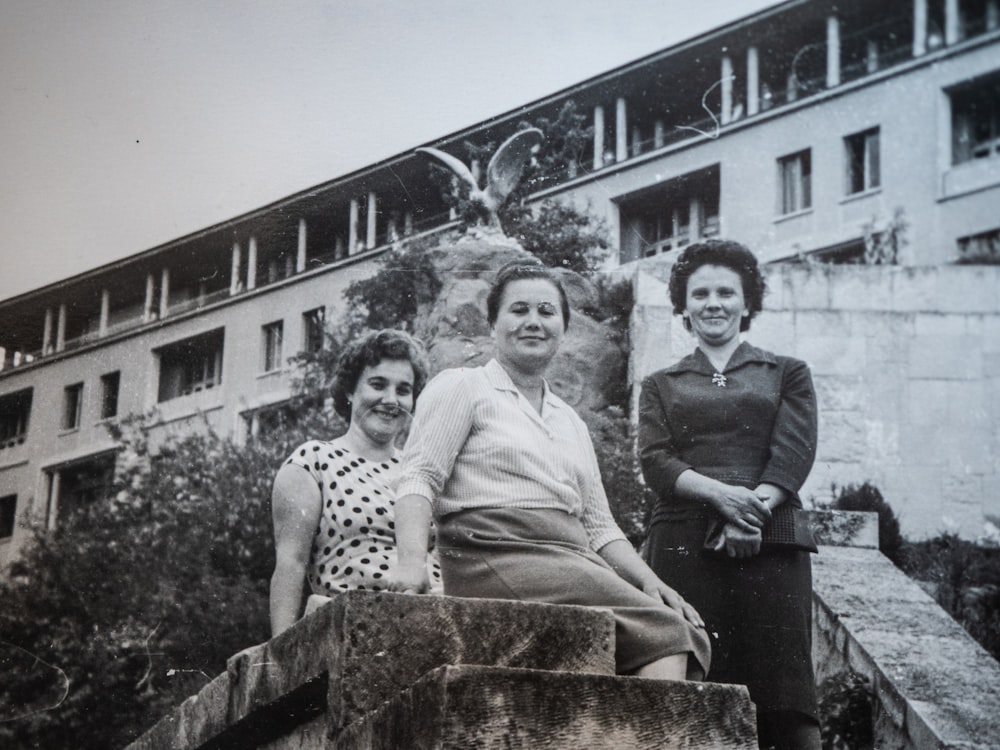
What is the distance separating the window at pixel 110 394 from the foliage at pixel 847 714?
2.80 m

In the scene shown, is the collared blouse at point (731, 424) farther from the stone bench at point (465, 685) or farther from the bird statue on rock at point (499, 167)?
the stone bench at point (465, 685)

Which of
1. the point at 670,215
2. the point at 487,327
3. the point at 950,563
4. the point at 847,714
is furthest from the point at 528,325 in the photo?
the point at 950,563

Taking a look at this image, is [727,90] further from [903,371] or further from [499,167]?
[903,371]

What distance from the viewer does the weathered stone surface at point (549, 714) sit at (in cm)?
196

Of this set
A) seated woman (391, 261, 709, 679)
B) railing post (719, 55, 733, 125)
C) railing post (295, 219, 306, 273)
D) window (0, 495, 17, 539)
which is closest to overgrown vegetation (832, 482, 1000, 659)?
railing post (719, 55, 733, 125)

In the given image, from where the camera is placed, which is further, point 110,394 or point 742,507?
point 110,394

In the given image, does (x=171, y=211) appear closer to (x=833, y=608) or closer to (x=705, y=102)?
(x=705, y=102)

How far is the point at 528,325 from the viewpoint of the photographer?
302 cm

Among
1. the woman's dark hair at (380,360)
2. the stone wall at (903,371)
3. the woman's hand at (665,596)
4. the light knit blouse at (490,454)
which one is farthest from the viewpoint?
the stone wall at (903,371)

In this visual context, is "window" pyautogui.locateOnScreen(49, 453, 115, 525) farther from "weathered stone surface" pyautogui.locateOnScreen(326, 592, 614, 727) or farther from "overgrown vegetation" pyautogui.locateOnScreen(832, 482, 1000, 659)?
"weathered stone surface" pyautogui.locateOnScreen(326, 592, 614, 727)

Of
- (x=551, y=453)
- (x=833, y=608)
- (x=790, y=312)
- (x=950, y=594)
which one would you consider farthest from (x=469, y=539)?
(x=950, y=594)

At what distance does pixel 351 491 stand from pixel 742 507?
1.19 m

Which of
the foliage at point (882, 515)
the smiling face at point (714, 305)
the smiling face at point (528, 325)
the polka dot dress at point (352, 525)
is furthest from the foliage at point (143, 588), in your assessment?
the foliage at point (882, 515)

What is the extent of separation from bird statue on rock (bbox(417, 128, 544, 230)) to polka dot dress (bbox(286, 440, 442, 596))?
6.33 ft
